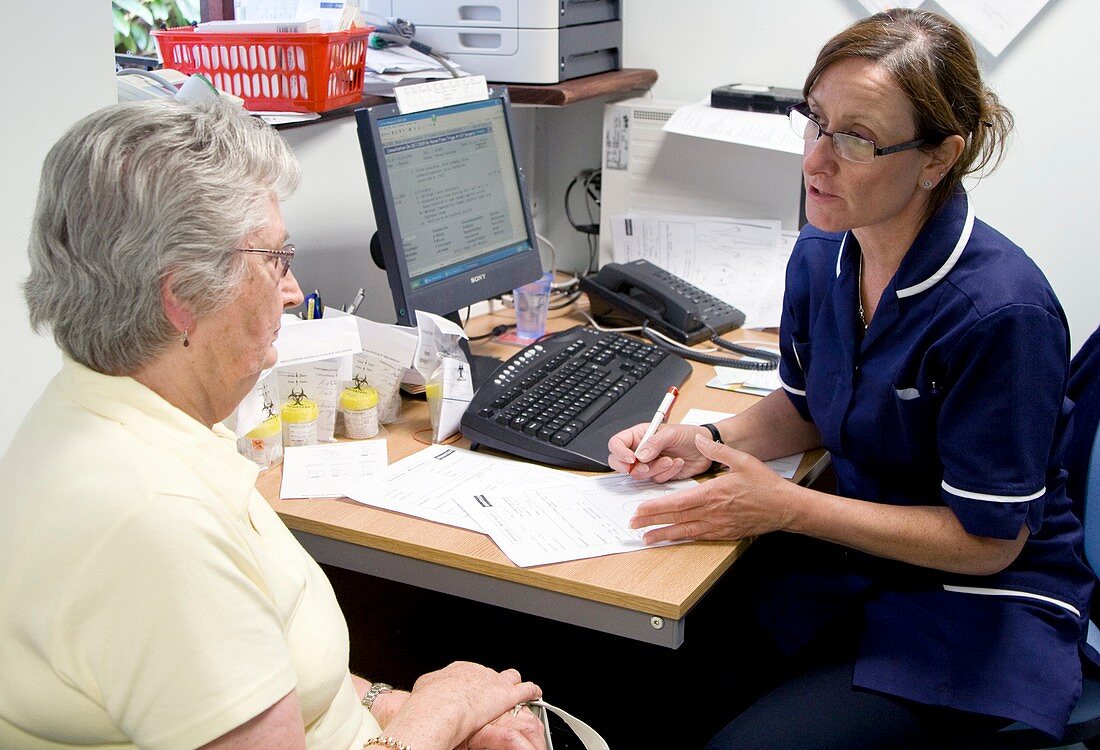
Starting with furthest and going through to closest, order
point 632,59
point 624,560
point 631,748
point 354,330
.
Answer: point 632,59 → point 631,748 → point 354,330 → point 624,560

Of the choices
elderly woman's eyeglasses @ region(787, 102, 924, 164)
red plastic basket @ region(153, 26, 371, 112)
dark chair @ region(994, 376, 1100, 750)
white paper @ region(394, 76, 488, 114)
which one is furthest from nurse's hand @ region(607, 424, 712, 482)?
red plastic basket @ region(153, 26, 371, 112)

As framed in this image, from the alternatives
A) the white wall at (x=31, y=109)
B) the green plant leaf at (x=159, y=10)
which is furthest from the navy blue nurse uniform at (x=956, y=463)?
the green plant leaf at (x=159, y=10)

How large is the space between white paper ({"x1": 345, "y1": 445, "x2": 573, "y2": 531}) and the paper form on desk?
2 centimetres

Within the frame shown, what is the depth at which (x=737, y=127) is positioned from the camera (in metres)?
2.31

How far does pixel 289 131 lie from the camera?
5.97 ft

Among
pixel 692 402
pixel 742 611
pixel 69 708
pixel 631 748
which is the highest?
pixel 69 708

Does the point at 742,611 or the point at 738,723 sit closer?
the point at 738,723

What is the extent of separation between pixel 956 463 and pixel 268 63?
1229 millimetres

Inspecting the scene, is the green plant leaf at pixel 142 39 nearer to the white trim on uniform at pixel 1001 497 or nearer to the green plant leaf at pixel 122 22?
the green plant leaf at pixel 122 22

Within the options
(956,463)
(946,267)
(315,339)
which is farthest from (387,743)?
(946,267)

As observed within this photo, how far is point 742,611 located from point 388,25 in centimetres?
133

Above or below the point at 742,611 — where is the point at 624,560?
above

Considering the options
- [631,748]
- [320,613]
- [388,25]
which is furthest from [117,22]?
[631,748]

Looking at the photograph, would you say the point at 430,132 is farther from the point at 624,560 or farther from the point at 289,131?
the point at 624,560
